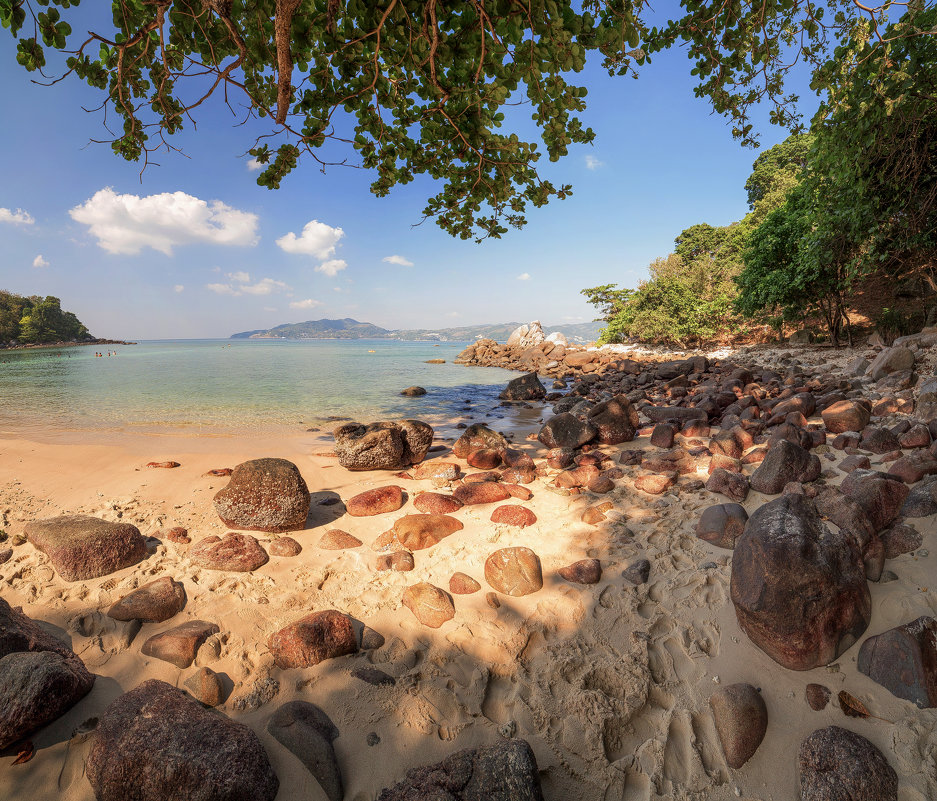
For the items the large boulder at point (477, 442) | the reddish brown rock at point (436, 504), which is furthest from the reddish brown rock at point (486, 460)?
the reddish brown rock at point (436, 504)

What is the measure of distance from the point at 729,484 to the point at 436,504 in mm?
3112

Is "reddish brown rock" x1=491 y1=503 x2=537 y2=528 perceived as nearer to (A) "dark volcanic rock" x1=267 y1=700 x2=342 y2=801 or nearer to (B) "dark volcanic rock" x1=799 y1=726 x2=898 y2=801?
(A) "dark volcanic rock" x1=267 y1=700 x2=342 y2=801

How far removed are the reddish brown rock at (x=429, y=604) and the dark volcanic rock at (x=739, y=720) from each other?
1707mm

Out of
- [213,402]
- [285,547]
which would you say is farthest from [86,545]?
[213,402]

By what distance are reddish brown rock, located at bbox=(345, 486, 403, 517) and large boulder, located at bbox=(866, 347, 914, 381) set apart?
9352 millimetres

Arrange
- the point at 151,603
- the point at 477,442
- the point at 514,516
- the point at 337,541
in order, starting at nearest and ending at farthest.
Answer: the point at 151,603 → the point at 337,541 → the point at 514,516 → the point at 477,442

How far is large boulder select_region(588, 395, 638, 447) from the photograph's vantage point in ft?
22.0

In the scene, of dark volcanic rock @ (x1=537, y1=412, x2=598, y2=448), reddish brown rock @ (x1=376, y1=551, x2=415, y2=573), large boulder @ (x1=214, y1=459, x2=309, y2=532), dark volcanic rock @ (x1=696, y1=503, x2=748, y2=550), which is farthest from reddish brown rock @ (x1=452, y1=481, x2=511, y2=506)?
dark volcanic rock @ (x1=537, y1=412, x2=598, y2=448)

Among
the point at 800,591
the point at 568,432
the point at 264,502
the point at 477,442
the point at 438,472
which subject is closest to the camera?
the point at 800,591

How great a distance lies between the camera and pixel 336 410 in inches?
531

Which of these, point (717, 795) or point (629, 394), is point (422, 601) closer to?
point (717, 795)

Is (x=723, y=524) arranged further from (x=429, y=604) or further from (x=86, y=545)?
(x=86, y=545)

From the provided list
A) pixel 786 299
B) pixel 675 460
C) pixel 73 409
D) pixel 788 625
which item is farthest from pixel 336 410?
pixel 786 299

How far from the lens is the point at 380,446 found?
6191mm
